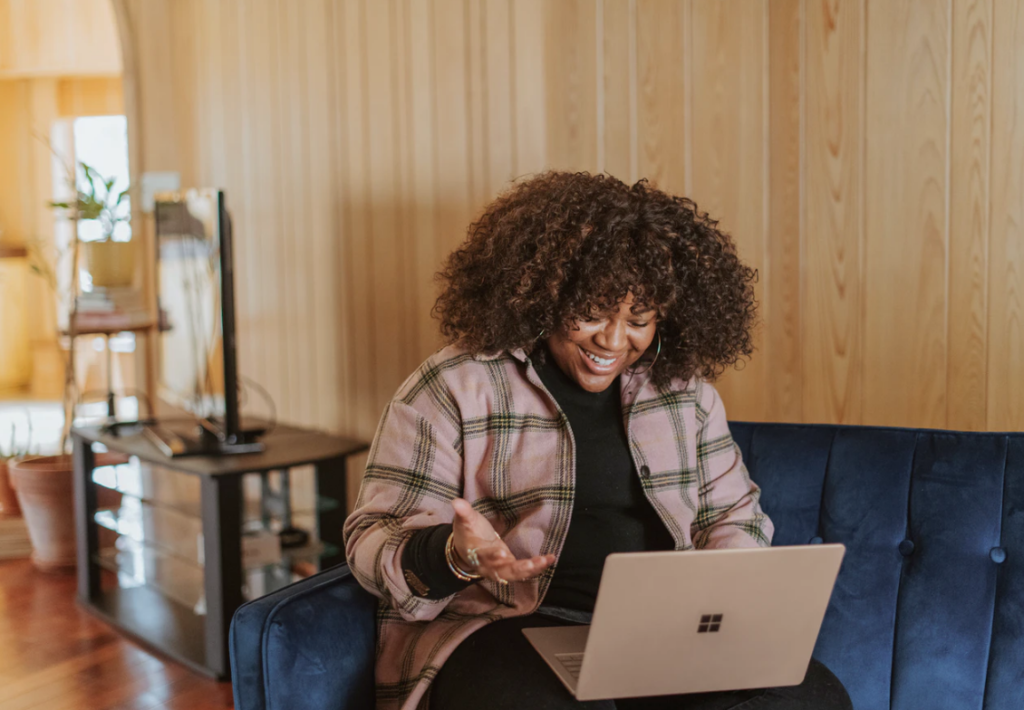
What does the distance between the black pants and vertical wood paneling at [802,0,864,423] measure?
0.77 m

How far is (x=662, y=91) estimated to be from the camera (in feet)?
7.06

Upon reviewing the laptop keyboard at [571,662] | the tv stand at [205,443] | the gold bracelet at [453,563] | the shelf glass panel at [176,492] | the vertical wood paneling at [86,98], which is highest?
the vertical wood paneling at [86,98]

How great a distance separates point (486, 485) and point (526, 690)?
35 cm

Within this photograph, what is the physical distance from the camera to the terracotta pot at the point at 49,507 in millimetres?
3387

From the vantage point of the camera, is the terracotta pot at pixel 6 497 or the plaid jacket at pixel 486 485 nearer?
the plaid jacket at pixel 486 485

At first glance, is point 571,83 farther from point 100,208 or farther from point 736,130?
point 100,208

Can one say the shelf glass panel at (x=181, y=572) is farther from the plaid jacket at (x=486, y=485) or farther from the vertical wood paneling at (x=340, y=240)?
the plaid jacket at (x=486, y=485)

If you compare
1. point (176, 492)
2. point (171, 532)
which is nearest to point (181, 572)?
point (171, 532)

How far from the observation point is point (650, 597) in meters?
1.10

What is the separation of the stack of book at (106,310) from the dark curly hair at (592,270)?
2.19 meters

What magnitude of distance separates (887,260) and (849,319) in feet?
0.46

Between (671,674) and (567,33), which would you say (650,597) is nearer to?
(671,674)

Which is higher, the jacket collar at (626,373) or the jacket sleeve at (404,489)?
the jacket collar at (626,373)

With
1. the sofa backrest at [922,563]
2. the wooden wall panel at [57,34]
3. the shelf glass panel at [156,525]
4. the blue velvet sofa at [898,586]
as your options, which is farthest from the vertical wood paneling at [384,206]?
the wooden wall panel at [57,34]
